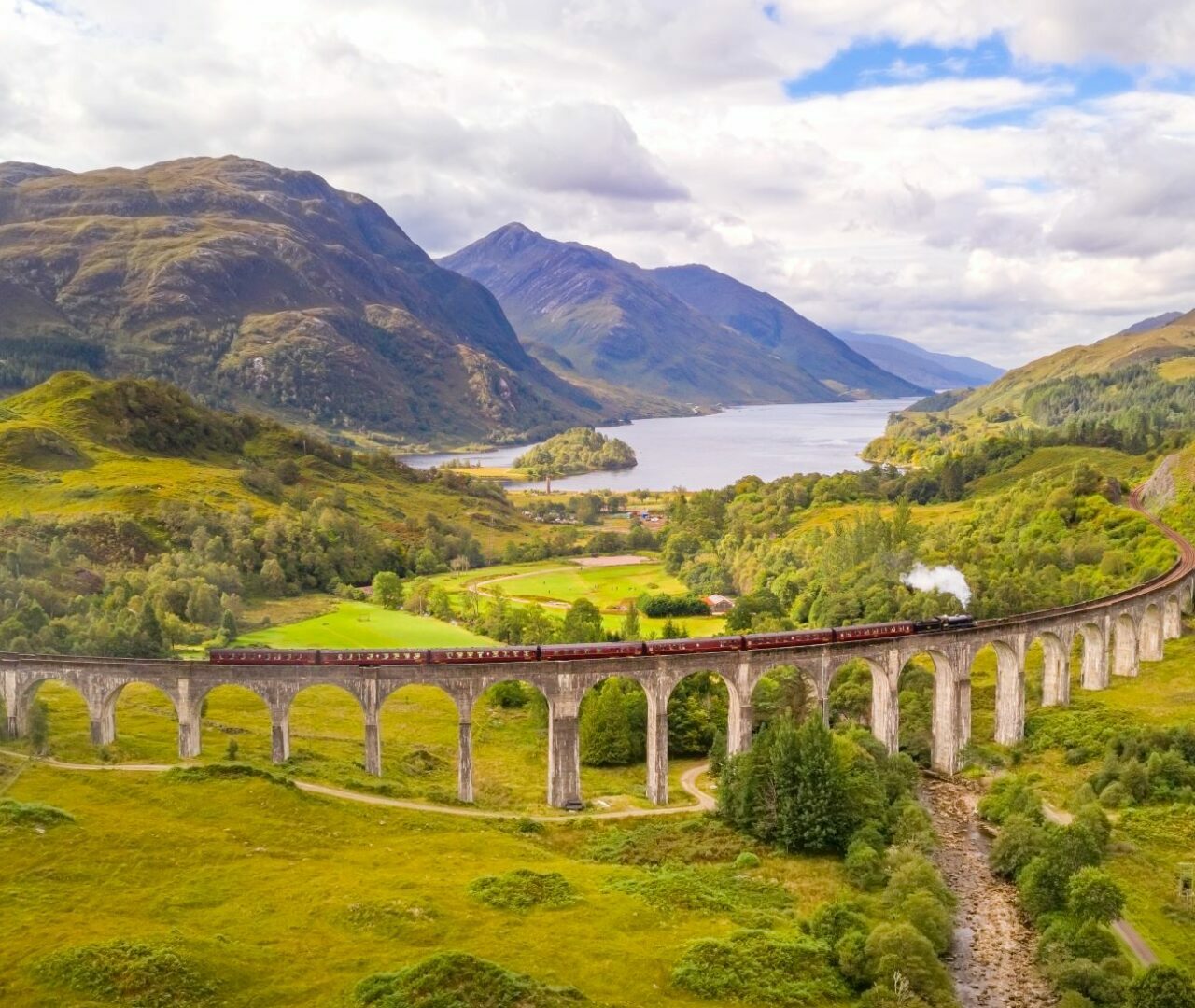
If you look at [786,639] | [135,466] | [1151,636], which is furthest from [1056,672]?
[135,466]

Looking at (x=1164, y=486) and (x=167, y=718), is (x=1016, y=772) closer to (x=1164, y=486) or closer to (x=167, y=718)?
(x=167, y=718)

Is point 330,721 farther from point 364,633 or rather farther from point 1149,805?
point 1149,805

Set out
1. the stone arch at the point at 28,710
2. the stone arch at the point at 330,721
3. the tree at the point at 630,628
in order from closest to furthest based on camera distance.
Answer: the stone arch at the point at 330,721 < the stone arch at the point at 28,710 < the tree at the point at 630,628

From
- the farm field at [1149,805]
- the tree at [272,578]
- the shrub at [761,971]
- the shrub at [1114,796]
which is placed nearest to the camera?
the shrub at [761,971]

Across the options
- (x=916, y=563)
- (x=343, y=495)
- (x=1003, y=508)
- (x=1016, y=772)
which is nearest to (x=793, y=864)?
(x=1016, y=772)

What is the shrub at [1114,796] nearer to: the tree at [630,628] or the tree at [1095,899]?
the tree at [1095,899]

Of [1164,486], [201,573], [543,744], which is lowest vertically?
[543,744]

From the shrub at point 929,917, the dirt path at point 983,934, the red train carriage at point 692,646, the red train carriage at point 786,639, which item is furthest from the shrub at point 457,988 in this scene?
the red train carriage at point 786,639
